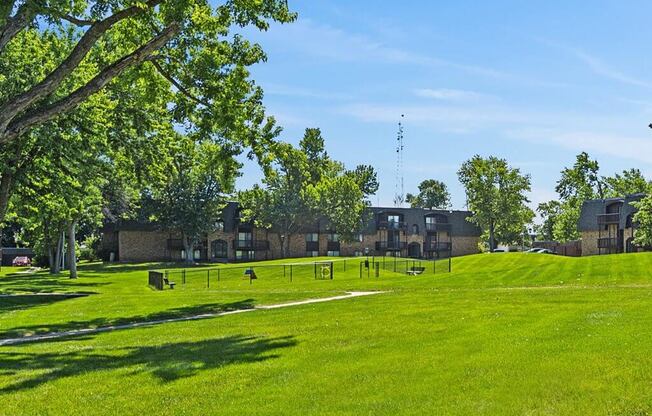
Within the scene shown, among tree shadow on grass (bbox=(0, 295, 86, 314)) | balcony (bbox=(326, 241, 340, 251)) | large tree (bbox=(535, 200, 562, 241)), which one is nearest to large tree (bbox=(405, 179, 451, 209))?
large tree (bbox=(535, 200, 562, 241))

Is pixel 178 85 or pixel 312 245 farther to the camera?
pixel 312 245

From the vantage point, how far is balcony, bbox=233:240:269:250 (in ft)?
290

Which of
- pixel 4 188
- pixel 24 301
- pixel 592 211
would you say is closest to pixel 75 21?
pixel 4 188

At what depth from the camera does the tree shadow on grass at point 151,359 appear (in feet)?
37.3

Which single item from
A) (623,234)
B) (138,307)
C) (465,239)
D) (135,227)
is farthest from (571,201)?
(138,307)

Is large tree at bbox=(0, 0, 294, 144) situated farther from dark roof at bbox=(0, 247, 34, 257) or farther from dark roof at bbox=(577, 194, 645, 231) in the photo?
dark roof at bbox=(0, 247, 34, 257)

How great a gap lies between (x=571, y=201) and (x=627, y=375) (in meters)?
103

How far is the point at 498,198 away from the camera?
90.6 metres

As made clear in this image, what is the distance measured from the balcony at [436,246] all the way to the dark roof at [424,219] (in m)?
1.98

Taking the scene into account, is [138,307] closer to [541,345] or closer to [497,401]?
[541,345]

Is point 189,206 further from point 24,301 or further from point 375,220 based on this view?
point 24,301

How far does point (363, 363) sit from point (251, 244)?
258ft

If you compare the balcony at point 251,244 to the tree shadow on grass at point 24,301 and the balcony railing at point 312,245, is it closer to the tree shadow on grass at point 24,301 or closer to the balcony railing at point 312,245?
the balcony railing at point 312,245

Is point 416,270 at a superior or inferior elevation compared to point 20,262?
superior
